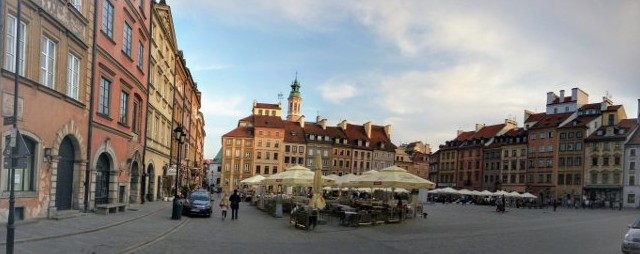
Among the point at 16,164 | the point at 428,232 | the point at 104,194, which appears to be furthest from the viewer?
the point at 104,194

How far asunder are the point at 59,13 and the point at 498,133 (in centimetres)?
10503

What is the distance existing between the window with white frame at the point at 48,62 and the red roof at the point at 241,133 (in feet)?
323

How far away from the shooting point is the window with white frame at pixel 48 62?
18844 millimetres

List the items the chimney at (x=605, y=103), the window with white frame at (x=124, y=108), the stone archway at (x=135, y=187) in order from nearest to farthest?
1. the window with white frame at (x=124, y=108)
2. the stone archway at (x=135, y=187)
3. the chimney at (x=605, y=103)

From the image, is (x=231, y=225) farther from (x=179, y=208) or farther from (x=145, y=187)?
(x=145, y=187)

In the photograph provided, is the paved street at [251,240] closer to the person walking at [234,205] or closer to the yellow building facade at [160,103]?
the person walking at [234,205]

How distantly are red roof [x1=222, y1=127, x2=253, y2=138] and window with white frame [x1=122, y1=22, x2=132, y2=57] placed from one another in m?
87.7

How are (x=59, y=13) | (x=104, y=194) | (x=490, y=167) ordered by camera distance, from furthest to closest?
(x=490, y=167) → (x=104, y=194) → (x=59, y=13)

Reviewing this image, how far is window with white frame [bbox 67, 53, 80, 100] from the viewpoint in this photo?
21.4 m

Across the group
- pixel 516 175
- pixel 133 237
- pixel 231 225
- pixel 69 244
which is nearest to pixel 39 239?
pixel 69 244

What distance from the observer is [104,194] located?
28.1 m

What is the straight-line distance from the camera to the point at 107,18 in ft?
84.8

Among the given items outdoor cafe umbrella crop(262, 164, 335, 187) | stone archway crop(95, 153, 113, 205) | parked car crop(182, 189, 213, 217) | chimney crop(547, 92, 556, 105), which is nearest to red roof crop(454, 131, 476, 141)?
chimney crop(547, 92, 556, 105)

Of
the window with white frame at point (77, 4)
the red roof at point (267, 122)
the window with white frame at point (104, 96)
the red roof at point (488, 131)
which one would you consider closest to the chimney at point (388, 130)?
the red roof at point (488, 131)
